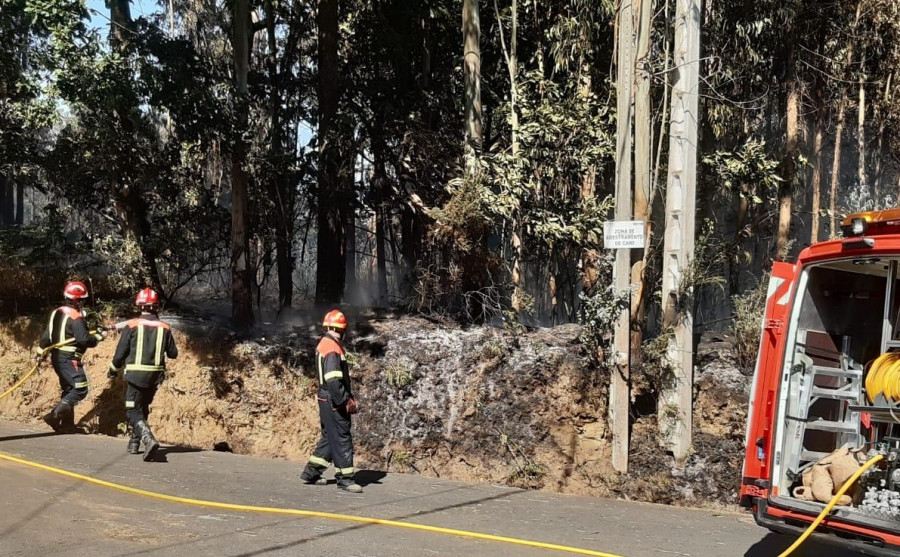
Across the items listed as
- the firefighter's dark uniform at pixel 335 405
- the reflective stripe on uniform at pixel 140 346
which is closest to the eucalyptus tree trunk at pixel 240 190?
the reflective stripe on uniform at pixel 140 346

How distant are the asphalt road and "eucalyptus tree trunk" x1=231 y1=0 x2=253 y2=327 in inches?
180

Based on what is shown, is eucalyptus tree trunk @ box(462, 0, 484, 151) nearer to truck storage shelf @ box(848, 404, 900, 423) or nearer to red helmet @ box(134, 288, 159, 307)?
red helmet @ box(134, 288, 159, 307)

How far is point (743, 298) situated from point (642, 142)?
3091mm

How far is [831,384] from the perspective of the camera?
6168 millimetres

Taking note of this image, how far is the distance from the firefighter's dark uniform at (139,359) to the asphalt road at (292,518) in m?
0.60

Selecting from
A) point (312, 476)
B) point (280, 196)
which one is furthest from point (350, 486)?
point (280, 196)

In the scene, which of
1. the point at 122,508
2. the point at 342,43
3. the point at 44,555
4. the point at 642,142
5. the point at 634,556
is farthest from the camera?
the point at 342,43

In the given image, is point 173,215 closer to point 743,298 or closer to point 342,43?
point 342,43

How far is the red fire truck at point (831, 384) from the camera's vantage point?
5.20 metres

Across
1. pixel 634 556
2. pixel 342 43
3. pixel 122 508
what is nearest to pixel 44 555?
pixel 122 508

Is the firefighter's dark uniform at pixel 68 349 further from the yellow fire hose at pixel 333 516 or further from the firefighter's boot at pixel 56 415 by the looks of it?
the yellow fire hose at pixel 333 516

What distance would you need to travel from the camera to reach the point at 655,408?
36.4 ft

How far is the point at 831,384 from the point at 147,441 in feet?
23.3

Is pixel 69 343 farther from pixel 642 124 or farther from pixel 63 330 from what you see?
pixel 642 124
